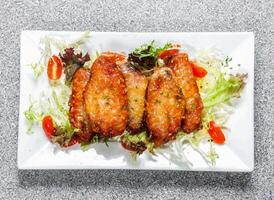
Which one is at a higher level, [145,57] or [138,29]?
[138,29]

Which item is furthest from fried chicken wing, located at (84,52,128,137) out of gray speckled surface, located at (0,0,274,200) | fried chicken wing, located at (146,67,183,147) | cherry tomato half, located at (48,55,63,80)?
gray speckled surface, located at (0,0,274,200)

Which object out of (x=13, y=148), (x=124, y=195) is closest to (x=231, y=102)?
(x=124, y=195)

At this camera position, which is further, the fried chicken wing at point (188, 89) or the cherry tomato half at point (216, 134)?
the cherry tomato half at point (216, 134)

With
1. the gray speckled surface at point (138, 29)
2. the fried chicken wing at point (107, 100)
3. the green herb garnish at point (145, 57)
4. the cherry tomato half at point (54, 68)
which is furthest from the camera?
the gray speckled surface at point (138, 29)

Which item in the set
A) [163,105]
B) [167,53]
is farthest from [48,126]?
[167,53]

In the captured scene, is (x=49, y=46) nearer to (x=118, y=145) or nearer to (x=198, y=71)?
(x=118, y=145)

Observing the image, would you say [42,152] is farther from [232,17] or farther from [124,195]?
[232,17]

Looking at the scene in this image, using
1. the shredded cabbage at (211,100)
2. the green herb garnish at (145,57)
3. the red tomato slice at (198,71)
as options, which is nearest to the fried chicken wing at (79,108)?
the green herb garnish at (145,57)

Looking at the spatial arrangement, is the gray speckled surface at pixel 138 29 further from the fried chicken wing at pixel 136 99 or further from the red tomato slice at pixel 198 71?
the fried chicken wing at pixel 136 99
